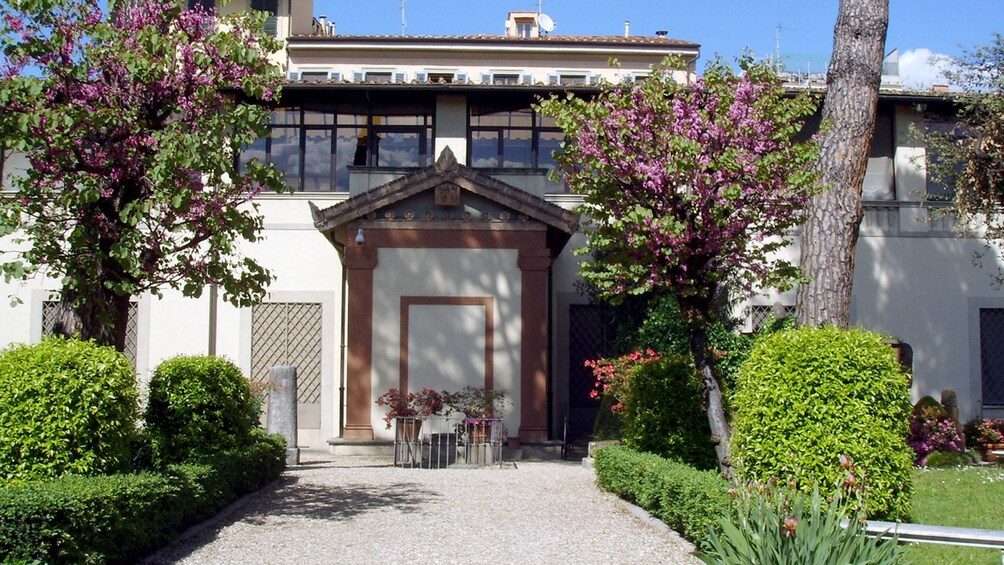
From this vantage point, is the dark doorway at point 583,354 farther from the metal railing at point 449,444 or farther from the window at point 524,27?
the window at point 524,27

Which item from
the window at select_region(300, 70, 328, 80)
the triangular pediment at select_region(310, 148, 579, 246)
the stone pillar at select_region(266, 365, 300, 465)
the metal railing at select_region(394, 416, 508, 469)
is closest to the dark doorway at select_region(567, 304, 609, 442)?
the triangular pediment at select_region(310, 148, 579, 246)

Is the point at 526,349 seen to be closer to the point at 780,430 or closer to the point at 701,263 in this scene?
the point at 701,263

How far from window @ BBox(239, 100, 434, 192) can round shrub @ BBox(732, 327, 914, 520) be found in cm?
1316

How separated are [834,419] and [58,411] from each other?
612cm

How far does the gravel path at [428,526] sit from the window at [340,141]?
8.18 m

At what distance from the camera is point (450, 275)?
1797cm

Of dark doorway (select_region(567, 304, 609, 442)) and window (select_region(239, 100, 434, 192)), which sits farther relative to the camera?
window (select_region(239, 100, 434, 192))

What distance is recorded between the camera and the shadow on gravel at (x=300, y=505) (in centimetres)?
926

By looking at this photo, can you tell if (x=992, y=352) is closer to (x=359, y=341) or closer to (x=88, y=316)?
(x=359, y=341)

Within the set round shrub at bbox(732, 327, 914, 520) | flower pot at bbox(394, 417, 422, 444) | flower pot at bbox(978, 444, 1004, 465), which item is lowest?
flower pot at bbox(978, 444, 1004, 465)

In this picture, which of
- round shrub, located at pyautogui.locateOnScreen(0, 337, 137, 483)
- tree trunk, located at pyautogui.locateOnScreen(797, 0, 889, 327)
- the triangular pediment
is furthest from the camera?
the triangular pediment

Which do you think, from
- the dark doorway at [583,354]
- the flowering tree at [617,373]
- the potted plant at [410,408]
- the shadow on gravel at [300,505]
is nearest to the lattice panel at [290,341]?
the potted plant at [410,408]

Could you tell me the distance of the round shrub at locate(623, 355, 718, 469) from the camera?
39.8 feet

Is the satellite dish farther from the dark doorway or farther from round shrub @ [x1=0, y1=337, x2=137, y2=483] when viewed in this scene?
round shrub @ [x1=0, y1=337, x2=137, y2=483]
